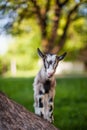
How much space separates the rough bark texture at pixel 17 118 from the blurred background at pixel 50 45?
133cm

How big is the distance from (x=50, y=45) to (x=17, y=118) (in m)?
10.3

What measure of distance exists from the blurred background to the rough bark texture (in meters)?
1.33

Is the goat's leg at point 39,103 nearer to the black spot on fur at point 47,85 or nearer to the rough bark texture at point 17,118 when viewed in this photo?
the black spot on fur at point 47,85

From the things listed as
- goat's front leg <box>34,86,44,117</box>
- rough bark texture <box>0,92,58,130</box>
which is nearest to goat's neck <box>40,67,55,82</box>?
goat's front leg <box>34,86,44,117</box>

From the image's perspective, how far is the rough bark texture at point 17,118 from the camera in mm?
8219

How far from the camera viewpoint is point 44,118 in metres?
8.60

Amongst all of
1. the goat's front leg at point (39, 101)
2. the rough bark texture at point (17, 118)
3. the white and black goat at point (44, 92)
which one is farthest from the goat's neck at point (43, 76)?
the rough bark texture at point (17, 118)

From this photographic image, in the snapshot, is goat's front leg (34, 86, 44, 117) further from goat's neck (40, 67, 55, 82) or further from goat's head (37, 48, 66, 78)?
goat's head (37, 48, 66, 78)

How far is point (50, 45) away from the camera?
18.6 meters

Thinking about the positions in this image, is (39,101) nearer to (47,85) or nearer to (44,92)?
(44,92)

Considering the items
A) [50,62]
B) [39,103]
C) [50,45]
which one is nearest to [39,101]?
[39,103]

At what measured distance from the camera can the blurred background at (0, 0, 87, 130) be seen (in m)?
14.0

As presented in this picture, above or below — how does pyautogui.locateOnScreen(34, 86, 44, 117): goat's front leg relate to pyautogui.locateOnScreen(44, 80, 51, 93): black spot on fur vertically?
below

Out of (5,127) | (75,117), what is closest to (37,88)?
(5,127)
